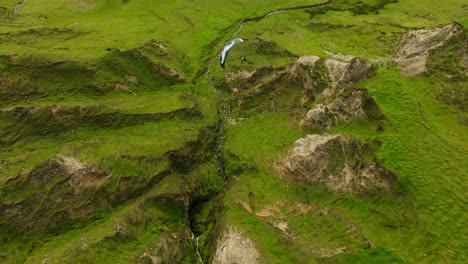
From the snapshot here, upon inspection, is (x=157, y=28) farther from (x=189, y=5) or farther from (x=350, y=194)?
(x=350, y=194)

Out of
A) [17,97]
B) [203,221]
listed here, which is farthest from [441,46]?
[17,97]

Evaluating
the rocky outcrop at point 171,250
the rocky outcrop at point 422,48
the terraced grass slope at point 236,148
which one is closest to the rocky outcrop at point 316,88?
the terraced grass slope at point 236,148

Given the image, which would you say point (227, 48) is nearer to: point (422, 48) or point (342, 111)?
point (342, 111)

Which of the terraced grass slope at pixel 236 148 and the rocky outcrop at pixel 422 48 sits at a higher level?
the rocky outcrop at pixel 422 48

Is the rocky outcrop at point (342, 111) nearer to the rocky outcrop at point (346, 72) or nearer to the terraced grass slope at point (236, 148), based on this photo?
the terraced grass slope at point (236, 148)

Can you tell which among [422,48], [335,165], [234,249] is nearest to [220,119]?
[335,165]
